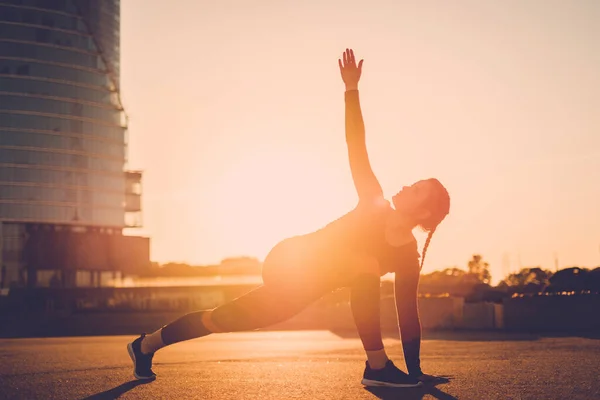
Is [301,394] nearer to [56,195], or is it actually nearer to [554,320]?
[554,320]

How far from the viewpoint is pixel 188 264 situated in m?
144

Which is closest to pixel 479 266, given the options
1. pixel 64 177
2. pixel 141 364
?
pixel 64 177

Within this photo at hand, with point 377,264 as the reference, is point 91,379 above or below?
below

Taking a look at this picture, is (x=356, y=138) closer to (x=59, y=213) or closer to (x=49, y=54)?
(x=59, y=213)

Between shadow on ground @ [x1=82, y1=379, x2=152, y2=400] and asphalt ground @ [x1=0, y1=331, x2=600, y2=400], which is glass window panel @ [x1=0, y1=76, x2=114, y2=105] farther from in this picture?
shadow on ground @ [x1=82, y1=379, x2=152, y2=400]

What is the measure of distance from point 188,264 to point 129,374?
139591mm

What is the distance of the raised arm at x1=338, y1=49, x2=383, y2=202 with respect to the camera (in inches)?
206

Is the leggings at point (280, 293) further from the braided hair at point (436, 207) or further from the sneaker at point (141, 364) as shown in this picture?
the sneaker at point (141, 364)

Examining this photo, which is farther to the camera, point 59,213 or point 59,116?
point 59,116

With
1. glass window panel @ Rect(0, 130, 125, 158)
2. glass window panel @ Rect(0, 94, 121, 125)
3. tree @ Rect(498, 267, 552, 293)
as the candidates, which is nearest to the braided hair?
tree @ Rect(498, 267, 552, 293)

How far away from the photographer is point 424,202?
511 centimetres

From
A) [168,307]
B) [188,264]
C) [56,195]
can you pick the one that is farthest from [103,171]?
[168,307]

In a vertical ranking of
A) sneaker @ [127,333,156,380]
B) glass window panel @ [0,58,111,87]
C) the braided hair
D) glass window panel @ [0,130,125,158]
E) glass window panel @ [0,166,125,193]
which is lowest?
sneaker @ [127,333,156,380]

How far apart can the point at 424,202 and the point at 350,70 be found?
1150 mm
